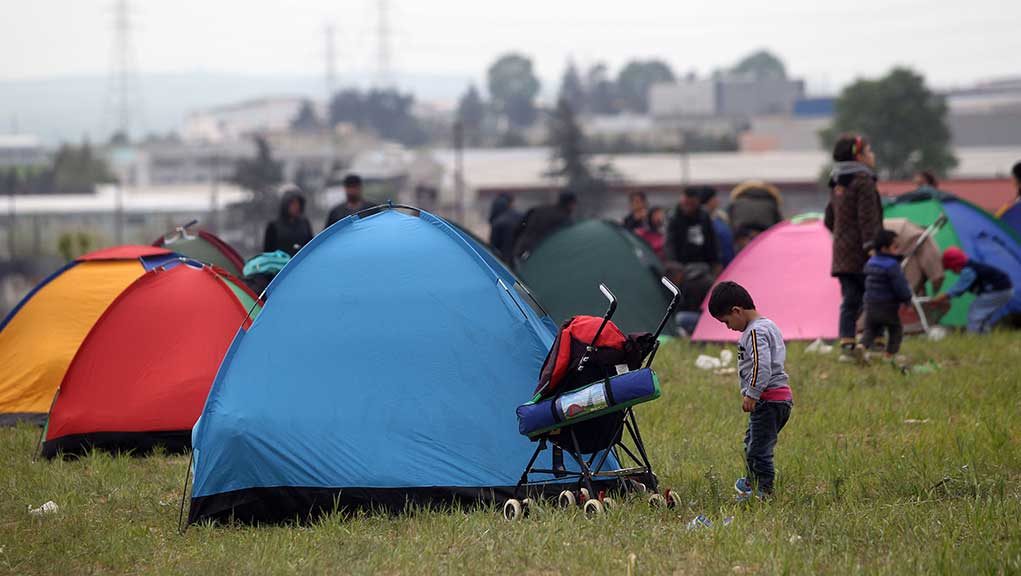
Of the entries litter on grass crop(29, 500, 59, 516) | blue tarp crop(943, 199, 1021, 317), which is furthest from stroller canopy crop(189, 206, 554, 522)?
blue tarp crop(943, 199, 1021, 317)

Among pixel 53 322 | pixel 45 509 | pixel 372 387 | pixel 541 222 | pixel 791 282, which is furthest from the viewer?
pixel 541 222

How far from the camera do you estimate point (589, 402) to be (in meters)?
7.00

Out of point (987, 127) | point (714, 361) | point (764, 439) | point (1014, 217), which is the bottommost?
point (714, 361)

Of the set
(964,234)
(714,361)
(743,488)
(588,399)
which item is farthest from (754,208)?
(588,399)

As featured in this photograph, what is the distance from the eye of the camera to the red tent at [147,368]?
9789 millimetres

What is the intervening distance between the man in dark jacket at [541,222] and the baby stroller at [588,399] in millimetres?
8853

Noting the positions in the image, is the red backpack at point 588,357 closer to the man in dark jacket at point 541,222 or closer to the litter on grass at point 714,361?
the litter on grass at point 714,361

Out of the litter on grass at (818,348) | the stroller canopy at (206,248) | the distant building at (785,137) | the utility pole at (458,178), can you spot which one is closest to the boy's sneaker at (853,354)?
the litter on grass at (818,348)

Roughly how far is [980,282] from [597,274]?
153 inches

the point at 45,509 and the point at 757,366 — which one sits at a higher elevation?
the point at 757,366

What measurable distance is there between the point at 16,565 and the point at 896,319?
283 inches

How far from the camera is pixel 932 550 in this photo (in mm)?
6309

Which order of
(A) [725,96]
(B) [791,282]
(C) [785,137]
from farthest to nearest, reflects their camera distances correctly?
(A) [725,96], (C) [785,137], (B) [791,282]

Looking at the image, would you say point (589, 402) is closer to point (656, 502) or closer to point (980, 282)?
point (656, 502)
